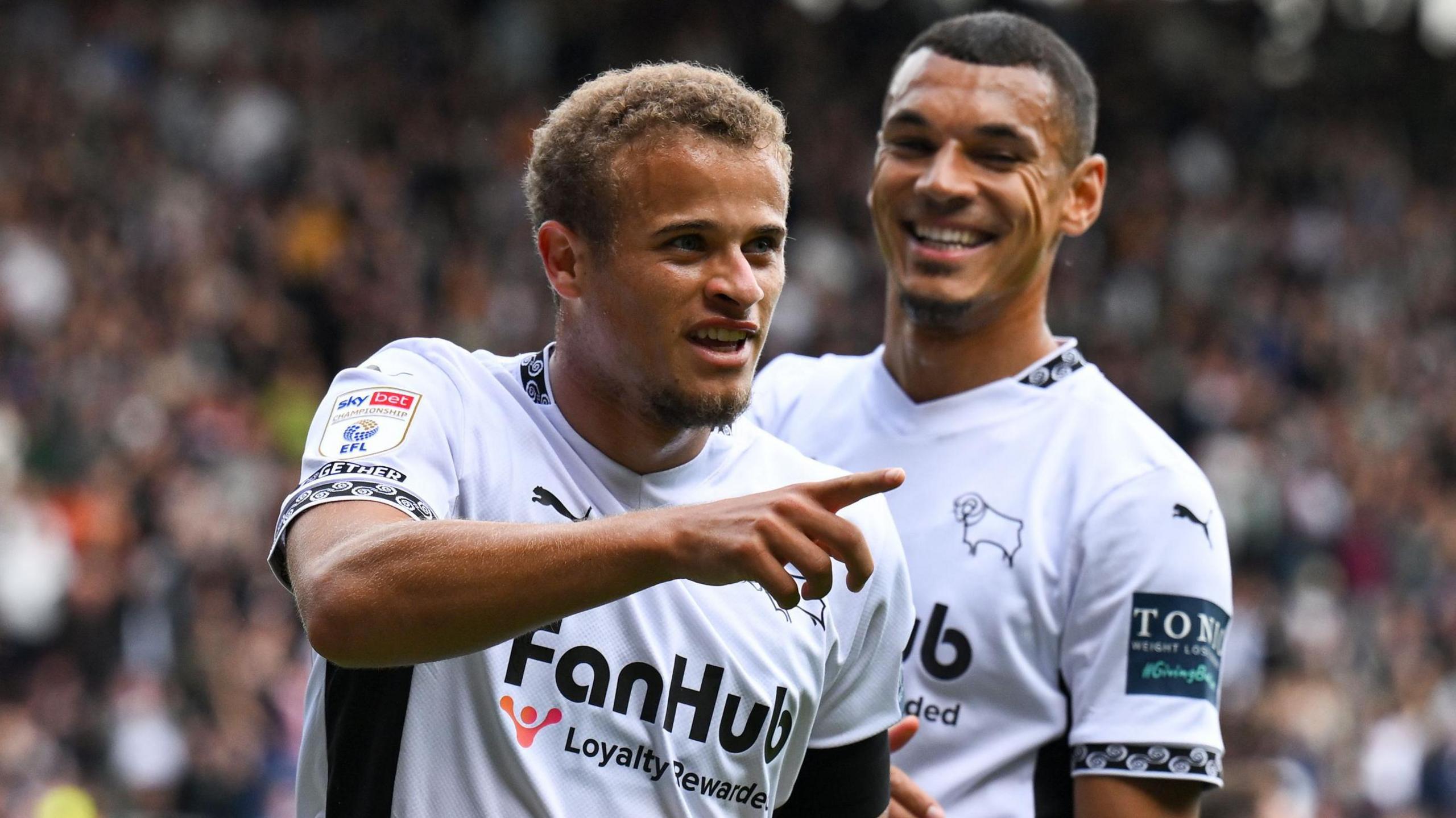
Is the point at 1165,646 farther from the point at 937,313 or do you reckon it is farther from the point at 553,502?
the point at 553,502

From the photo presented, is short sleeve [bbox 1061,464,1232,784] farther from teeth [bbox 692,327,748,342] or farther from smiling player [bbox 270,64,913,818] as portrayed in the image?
teeth [bbox 692,327,748,342]

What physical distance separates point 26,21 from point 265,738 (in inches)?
307

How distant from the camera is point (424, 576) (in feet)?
8.11

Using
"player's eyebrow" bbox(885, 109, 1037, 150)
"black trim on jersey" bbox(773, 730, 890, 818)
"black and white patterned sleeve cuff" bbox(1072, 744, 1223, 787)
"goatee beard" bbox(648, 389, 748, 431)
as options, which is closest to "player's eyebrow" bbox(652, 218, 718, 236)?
"goatee beard" bbox(648, 389, 748, 431)

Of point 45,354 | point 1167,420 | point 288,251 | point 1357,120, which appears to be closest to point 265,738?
point 45,354

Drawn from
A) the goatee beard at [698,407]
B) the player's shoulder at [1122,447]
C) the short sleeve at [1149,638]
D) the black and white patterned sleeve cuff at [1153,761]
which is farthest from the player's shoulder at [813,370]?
the goatee beard at [698,407]

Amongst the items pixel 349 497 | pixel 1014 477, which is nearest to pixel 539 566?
pixel 349 497

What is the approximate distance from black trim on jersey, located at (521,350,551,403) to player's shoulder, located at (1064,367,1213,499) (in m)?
1.32

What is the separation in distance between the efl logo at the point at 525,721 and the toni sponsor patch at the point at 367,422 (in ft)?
1.48

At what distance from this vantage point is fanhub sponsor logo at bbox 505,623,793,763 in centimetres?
292

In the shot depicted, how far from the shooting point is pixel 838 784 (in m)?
3.25

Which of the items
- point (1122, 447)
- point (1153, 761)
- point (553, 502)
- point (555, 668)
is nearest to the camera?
point (555, 668)

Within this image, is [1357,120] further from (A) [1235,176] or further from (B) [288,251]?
(B) [288,251]

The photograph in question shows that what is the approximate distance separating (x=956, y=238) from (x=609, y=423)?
1.32 metres
